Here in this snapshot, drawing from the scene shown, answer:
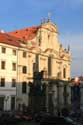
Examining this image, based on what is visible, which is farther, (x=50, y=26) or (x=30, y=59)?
(x=50, y=26)

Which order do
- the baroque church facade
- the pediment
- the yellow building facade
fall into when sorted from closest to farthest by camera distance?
the baroque church facade < the yellow building facade < the pediment

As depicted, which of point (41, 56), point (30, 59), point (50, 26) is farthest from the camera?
point (50, 26)

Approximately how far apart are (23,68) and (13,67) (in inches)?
115

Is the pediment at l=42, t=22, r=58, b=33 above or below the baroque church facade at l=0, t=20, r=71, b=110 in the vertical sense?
above

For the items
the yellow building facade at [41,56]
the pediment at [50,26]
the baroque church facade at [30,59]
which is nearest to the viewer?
the baroque church facade at [30,59]

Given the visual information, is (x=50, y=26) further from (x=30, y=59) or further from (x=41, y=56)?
(x=30, y=59)

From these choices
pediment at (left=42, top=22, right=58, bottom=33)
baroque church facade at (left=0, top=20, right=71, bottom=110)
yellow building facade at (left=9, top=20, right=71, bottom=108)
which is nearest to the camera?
baroque church facade at (left=0, top=20, right=71, bottom=110)

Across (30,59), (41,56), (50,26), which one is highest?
(50,26)

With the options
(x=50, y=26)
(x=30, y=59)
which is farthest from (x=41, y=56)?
(x=50, y=26)

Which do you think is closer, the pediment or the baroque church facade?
the baroque church facade

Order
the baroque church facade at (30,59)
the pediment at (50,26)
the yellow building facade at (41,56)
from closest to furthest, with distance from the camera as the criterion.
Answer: the baroque church facade at (30,59), the yellow building facade at (41,56), the pediment at (50,26)

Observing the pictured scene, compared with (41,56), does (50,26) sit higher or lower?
higher

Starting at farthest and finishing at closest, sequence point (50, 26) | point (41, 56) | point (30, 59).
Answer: point (50, 26), point (41, 56), point (30, 59)

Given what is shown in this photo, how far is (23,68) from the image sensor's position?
69812 millimetres
